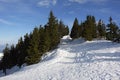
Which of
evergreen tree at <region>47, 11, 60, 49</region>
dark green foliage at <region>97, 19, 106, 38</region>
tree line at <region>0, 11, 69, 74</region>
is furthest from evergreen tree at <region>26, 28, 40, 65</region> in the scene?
dark green foliage at <region>97, 19, 106, 38</region>

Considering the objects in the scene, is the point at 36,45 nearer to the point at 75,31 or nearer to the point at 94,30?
the point at 94,30

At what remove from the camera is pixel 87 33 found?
70.1 meters

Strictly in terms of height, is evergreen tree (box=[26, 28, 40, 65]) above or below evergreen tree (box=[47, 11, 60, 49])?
below

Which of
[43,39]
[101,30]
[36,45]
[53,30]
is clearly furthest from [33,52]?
[101,30]

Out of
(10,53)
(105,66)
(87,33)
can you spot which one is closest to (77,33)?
(87,33)

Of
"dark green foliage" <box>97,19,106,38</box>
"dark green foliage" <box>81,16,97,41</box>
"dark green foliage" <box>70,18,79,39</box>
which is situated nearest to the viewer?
"dark green foliage" <box>81,16,97,41</box>

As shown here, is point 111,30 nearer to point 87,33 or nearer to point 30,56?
point 87,33

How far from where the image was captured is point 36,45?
50656 millimetres

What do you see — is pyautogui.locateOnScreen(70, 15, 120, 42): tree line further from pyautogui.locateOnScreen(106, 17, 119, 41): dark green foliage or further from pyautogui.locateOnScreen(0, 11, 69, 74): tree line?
pyautogui.locateOnScreen(0, 11, 69, 74): tree line

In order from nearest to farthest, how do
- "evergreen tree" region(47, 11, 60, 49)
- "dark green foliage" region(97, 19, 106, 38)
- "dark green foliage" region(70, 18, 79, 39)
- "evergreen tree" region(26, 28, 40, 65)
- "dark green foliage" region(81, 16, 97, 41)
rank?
"evergreen tree" region(26, 28, 40, 65)
"evergreen tree" region(47, 11, 60, 49)
"dark green foliage" region(81, 16, 97, 41)
"dark green foliage" region(97, 19, 106, 38)
"dark green foliage" region(70, 18, 79, 39)

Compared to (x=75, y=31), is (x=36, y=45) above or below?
below

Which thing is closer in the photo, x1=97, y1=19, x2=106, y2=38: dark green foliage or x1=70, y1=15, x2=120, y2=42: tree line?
x1=70, y1=15, x2=120, y2=42: tree line

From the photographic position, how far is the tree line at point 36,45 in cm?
4922

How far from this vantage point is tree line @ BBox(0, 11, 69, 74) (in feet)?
161
